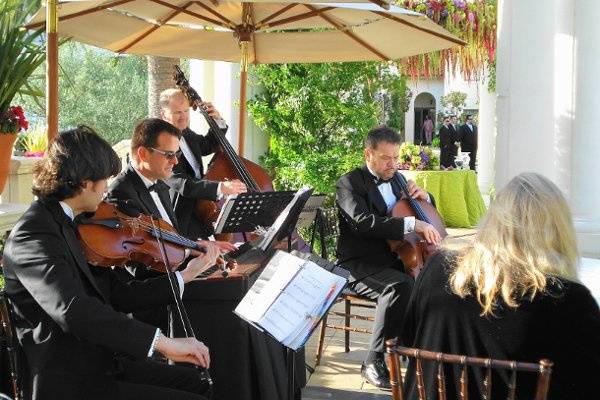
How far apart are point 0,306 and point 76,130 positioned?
0.67m

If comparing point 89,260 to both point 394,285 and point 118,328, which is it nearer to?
point 118,328

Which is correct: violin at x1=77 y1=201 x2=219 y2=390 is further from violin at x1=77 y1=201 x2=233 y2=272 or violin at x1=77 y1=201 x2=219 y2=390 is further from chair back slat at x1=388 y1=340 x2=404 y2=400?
chair back slat at x1=388 y1=340 x2=404 y2=400

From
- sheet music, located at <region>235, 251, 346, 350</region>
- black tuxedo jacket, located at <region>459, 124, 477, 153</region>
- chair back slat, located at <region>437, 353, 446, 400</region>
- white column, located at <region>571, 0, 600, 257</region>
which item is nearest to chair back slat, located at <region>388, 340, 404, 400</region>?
chair back slat, located at <region>437, 353, 446, 400</region>

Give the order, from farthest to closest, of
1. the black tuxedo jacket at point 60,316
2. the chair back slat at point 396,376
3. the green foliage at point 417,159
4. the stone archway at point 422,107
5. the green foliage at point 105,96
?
the stone archway at point 422,107
the green foliage at point 105,96
the green foliage at point 417,159
the black tuxedo jacket at point 60,316
the chair back slat at point 396,376

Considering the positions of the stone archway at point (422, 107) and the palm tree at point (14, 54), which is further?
the stone archway at point (422, 107)

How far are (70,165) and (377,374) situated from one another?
2.72 meters

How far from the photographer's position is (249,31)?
240 inches

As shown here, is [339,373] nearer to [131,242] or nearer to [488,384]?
[131,242]

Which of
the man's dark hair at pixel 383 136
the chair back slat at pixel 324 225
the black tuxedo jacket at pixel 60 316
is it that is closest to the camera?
the black tuxedo jacket at pixel 60 316

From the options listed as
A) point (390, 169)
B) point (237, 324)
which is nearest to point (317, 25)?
point (390, 169)

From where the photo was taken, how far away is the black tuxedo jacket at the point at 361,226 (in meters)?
4.98

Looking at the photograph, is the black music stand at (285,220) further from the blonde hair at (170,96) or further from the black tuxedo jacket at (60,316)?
the blonde hair at (170,96)

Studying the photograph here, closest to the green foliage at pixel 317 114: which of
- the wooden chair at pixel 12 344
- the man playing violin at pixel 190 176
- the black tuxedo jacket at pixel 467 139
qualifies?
the man playing violin at pixel 190 176

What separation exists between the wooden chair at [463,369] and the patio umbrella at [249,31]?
3375 mm
